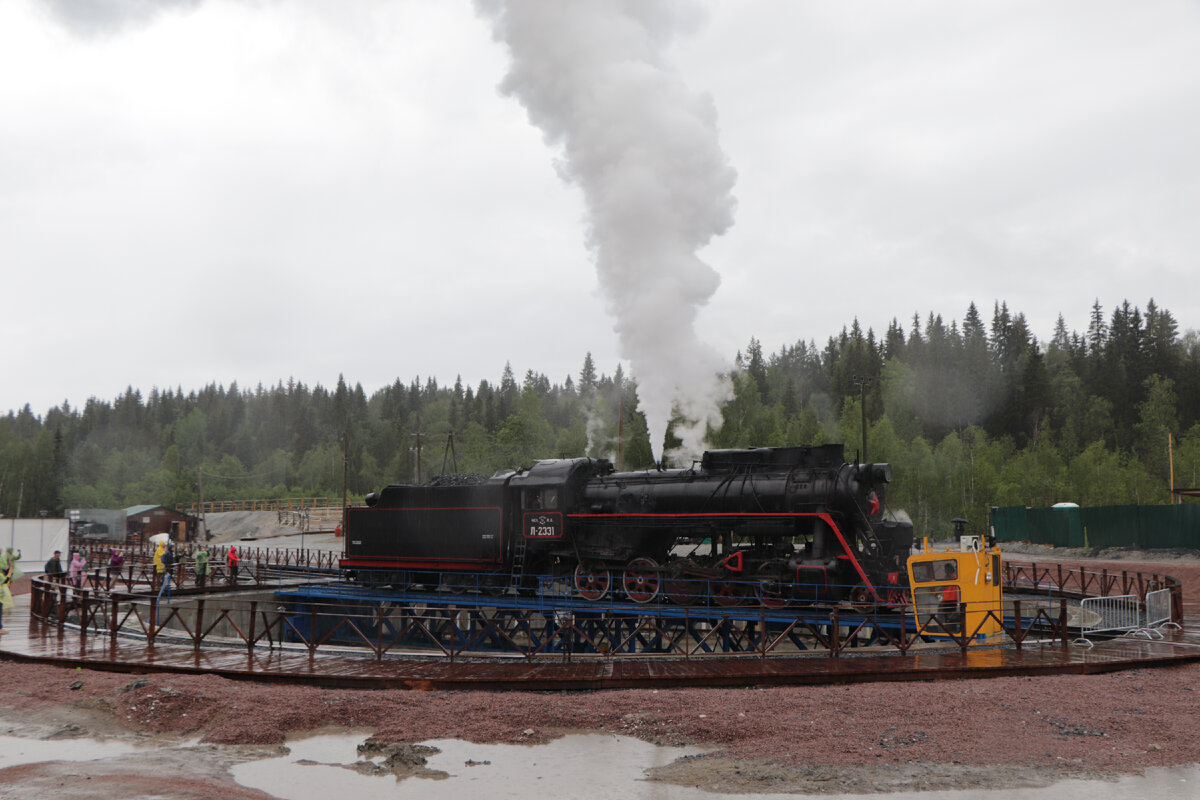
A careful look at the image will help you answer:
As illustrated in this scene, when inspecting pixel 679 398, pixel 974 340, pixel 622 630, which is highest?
pixel 974 340

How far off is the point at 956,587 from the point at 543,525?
1035 cm

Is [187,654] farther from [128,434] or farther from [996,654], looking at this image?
[128,434]

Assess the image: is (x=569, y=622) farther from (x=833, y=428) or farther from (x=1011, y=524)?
(x=833, y=428)

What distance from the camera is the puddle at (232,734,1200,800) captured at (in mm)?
8258

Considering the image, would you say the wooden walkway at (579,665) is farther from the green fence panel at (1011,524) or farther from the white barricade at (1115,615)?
the green fence panel at (1011,524)

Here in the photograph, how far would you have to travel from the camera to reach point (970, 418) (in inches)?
Answer: 3169

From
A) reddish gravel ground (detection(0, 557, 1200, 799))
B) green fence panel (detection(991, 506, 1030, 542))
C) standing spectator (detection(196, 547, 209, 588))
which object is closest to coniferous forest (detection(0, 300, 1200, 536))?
green fence panel (detection(991, 506, 1030, 542))

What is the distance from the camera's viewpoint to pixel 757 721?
10.7 metres

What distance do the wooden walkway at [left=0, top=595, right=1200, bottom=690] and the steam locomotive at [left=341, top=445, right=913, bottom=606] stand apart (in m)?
2.76

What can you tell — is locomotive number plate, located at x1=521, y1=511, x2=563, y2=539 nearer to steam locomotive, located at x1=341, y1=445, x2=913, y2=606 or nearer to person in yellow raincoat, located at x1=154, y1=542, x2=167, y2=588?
steam locomotive, located at x1=341, y1=445, x2=913, y2=606

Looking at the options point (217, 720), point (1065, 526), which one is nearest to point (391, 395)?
point (1065, 526)

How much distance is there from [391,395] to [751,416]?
85022 mm

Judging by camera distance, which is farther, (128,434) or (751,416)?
(128,434)

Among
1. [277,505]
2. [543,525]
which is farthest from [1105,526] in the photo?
[277,505]
